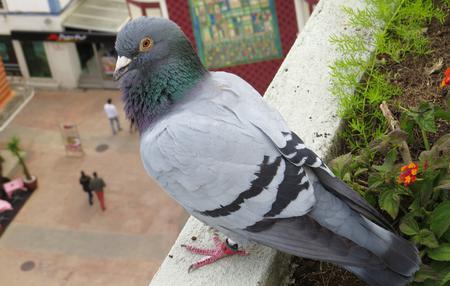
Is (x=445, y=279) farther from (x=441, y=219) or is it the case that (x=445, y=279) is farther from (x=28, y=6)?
(x=28, y=6)

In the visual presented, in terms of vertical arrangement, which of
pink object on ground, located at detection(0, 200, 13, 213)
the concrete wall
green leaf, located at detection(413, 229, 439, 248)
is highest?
green leaf, located at detection(413, 229, 439, 248)

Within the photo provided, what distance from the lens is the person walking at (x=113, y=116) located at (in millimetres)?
14086

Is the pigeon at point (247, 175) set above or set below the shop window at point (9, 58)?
above

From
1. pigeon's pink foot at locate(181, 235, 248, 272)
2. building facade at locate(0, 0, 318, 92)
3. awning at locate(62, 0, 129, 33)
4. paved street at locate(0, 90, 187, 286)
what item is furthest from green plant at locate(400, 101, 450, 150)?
awning at locate(62, 0, 129, 33)

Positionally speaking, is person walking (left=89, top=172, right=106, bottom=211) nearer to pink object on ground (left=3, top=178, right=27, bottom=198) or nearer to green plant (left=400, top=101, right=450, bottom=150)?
pink object on ground (left=3, top=178, right=27, bottom=198)

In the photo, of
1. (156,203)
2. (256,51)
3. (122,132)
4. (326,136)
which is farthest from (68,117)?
(326,136)

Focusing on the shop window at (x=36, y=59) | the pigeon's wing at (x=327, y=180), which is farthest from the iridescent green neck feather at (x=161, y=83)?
the shop window at (x=36, y=59)

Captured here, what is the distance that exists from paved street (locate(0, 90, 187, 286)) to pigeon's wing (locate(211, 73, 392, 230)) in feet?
25.3

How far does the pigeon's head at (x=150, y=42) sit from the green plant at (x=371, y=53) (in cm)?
99

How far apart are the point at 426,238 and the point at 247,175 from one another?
2.42 feet

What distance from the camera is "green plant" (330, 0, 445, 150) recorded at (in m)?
3.30

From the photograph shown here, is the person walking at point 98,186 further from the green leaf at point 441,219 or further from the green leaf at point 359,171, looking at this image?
the green leaf at point 441,219

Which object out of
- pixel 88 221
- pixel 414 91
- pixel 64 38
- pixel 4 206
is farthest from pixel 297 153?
pixel 64 38

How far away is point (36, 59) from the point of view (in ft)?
56.3
